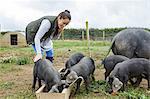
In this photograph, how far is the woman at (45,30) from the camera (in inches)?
279

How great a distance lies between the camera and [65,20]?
7.01 metres

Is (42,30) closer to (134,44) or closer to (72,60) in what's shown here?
(72,60)

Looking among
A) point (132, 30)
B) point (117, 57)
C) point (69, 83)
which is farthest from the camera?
point (132, 30)

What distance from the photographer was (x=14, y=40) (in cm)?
3114

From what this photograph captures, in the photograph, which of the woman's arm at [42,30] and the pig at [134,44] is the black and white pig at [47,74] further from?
the pig at [134,44]

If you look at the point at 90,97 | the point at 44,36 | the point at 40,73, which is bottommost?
the point at 90,97

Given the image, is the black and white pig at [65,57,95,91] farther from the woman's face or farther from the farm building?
the farm building

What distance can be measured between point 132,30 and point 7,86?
136 inches

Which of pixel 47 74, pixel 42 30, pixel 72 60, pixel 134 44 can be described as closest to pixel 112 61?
pixel 134 44

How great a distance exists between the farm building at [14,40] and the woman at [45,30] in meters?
22.3

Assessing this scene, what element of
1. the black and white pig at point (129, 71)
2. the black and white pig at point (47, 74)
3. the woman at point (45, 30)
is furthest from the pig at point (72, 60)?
the black and white pig at point (129, 71)

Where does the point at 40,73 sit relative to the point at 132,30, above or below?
below

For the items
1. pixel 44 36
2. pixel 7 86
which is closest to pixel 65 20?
pixel 44 36

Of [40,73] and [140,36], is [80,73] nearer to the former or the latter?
[40,73]
